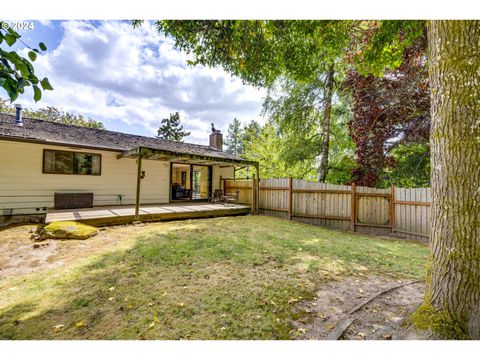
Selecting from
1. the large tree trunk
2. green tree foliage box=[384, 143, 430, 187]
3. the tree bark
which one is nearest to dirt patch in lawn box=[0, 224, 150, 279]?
the tree bark

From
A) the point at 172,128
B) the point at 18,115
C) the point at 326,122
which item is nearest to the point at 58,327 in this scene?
the point at 18,115

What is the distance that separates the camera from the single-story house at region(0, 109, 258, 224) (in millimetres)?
7566

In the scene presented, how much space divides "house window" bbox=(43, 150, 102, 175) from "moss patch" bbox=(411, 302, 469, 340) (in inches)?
417

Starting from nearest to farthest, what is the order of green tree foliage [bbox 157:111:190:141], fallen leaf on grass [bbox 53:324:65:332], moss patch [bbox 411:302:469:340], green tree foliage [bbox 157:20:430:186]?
1. moss patch [bbox 411:302:469:340]
2. fallen leaf on grass [bbox 53:324:65:332]
3. green tree foliage [bbox 157:20:430:186]
4. green tree foliage [bbox 157:111:190:141]

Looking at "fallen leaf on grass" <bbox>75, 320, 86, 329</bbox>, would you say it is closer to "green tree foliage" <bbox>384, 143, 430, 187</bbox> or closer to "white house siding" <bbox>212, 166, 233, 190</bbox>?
"green tree foliage" <bbox>384, 143, 430, 187</bbox>

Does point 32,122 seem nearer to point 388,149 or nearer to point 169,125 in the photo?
point 388,149

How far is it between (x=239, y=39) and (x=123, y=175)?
26.6ft

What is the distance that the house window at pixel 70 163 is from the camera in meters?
8.30

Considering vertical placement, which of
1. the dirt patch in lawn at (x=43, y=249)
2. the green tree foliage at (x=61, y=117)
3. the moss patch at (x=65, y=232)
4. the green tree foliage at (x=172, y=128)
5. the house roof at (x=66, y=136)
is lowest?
the dirt patch in lawn at (x=43, y=249)

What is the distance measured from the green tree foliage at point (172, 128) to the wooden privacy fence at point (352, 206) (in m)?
30.6

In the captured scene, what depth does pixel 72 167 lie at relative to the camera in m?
8.76

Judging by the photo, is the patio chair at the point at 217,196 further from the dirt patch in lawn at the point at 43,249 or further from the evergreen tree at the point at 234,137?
the evergreen tree at the point at 234,137

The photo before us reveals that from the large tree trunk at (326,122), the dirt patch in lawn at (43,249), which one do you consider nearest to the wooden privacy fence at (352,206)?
the large tree trunk at (326,122)
